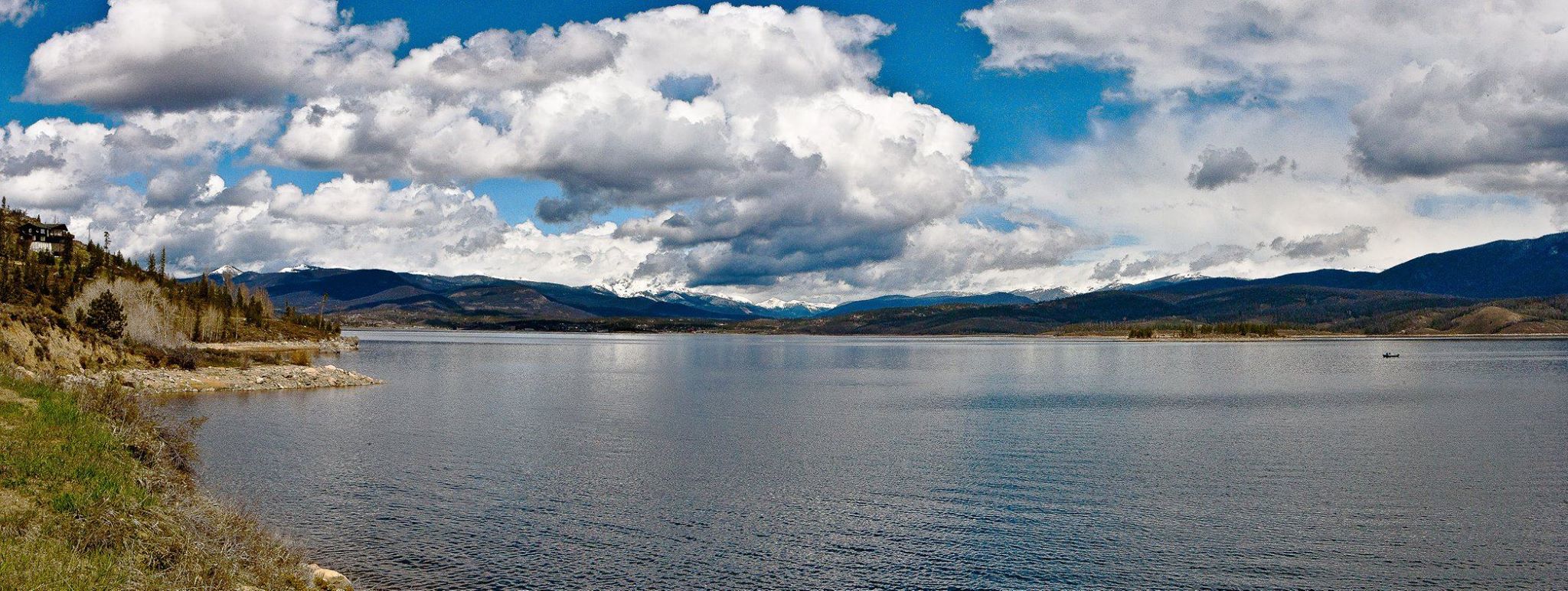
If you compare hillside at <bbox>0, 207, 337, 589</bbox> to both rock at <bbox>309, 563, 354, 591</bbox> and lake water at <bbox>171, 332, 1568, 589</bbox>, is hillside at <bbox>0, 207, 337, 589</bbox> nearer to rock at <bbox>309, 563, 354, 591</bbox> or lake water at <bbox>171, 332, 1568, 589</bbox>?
rock at <bbox>309, 563, 354, 591</bbox>

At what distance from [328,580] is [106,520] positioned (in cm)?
580

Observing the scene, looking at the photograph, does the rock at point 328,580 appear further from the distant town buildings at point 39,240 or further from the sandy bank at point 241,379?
the distant town buildings at point 39,240

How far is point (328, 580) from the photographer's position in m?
24.8

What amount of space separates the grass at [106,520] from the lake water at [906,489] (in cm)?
409

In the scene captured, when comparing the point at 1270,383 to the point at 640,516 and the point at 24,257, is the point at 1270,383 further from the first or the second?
the point at 24,257

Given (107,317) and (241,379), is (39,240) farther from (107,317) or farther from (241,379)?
(241,379)

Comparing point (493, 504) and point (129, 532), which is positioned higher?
point (129, 532)

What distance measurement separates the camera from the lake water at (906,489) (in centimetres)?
2853

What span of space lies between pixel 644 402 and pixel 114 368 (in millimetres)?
44740

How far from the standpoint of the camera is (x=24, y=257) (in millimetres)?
154250

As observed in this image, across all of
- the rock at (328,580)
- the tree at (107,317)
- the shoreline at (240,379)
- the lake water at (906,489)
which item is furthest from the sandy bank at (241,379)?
the rock at (328,580)

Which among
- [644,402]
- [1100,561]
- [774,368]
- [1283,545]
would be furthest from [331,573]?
[774,368]

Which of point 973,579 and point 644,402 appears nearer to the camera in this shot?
point 973,579

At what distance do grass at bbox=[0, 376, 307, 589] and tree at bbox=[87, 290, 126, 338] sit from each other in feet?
247
